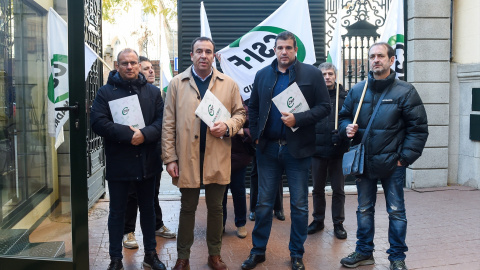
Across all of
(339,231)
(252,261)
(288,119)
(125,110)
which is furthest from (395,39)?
(125,110)

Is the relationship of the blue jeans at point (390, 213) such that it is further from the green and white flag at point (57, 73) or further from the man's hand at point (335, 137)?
the green and white flag at point (57, 73)

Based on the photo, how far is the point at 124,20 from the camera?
29.8 m

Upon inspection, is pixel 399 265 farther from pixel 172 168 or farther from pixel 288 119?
pixel 172 168

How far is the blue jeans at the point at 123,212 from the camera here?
4.80 m

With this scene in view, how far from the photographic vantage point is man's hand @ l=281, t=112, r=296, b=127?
15.7 ft

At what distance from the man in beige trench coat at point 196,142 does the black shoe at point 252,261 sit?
220mm

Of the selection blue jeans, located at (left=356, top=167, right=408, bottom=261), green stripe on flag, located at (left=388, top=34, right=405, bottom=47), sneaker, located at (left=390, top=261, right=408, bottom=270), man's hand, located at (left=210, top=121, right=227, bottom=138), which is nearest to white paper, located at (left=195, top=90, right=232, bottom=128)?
man's hand, located at (left=210, top=121, right=227, bottom=138)

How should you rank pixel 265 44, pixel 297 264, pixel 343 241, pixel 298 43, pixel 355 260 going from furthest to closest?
pixel 265 44, pixel 298 43, pixel 343 241, pixel 355 260, pixel 297 264

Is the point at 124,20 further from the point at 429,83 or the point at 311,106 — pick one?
the point at 311,106

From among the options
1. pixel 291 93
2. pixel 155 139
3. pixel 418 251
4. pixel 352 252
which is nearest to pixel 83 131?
pixel 155 139

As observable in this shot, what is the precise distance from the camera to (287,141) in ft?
16.2

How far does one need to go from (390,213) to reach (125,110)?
2668 millimetres

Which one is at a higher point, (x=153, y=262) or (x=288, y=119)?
(x=288, y=119)

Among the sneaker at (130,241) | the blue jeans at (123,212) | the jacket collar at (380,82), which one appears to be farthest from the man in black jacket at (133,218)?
the jacket collar at (380,82)
